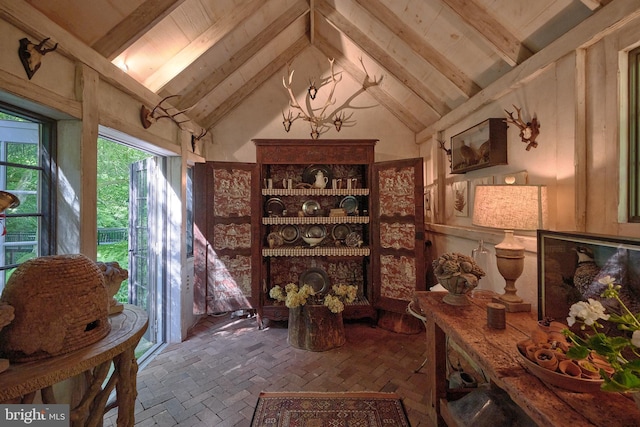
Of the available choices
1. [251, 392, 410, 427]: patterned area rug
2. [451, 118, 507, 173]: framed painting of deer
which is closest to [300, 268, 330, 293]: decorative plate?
[251, 392, 410, 427]: patterned area rug

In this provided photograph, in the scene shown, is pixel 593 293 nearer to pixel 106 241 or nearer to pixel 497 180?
pixel 497 180

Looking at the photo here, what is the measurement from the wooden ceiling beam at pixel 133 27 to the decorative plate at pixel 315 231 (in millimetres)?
2518

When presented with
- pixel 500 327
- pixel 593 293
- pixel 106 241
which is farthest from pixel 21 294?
pixel 106 241

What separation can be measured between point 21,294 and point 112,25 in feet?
5.98

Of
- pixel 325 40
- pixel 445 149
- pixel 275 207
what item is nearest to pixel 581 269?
pixel 445 149

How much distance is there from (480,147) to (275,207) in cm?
247

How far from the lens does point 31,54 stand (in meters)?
1.38

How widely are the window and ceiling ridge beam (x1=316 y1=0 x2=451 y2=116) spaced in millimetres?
2744

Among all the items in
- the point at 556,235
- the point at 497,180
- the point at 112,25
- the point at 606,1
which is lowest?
the point at 556,235

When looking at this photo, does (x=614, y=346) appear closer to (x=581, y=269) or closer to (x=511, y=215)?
(x=581, y=269)

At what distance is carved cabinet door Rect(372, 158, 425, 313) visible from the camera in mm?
2996

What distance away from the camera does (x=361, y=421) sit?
6.01 feet

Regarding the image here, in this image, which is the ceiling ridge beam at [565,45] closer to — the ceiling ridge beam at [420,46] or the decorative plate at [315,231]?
the ceiling ridge beam at [420,46]

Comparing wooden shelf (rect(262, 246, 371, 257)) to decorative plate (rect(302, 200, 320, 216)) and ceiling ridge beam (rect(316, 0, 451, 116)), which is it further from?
ceiling ridge beam (rect(316, 0, 451, 116))
